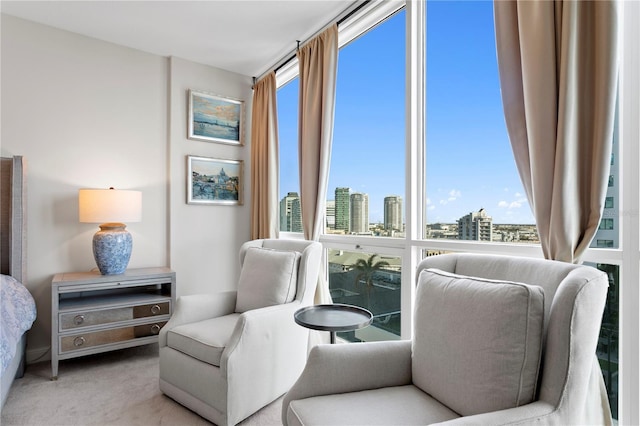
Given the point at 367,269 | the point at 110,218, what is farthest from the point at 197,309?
the point at 367,269

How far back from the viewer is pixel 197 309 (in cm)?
233

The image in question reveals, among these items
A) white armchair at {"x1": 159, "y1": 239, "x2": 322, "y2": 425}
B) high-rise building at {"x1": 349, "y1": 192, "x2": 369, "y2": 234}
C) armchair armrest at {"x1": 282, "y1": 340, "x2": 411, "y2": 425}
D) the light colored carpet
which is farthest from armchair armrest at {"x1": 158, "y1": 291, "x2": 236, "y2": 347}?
armchair armrest at {"x1": 282, "y1": 340, "x2": 411, "y2": 425}

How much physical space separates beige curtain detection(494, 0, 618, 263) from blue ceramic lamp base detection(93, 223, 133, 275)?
2841mm

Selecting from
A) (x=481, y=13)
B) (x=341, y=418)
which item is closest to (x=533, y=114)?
(x=481, y=13)

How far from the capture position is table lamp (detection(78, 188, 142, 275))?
2.64 metres

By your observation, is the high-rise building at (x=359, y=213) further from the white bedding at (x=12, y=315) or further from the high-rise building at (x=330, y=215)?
the white bedding at (x=12, y=315)

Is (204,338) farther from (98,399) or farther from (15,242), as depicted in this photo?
(15,242)

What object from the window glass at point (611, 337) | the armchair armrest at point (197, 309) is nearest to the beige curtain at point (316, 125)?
the armchair armrest at point (197, 309)

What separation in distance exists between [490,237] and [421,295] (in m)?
0.65

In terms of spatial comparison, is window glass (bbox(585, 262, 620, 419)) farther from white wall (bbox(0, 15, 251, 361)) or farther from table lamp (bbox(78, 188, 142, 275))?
white wall (bbox(0, 15, 251, 361))

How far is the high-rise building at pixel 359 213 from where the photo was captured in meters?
2.60

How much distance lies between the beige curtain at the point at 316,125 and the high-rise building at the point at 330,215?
0.07 metres

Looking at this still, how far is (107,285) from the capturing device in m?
2.63

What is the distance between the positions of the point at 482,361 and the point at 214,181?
307 centimetres
